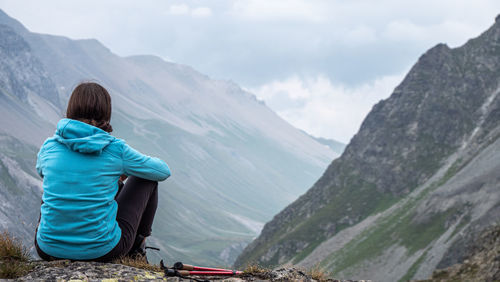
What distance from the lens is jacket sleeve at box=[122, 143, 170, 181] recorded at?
6.97m

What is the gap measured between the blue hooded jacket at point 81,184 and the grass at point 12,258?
518mm

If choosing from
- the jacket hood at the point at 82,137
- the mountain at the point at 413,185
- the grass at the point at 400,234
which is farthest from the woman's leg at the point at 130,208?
the grass at the point at 400,234

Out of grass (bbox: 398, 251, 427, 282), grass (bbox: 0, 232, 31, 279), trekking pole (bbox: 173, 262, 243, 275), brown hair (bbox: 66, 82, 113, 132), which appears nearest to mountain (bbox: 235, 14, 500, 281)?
grass (bbox: 398, 251, 427, 282)

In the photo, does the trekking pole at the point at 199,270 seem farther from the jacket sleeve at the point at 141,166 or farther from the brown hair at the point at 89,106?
the brown hair at the point at 89,106

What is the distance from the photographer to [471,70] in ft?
523

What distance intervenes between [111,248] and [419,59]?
620 feet

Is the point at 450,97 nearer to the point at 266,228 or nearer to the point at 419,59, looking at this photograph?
the point at 419,59

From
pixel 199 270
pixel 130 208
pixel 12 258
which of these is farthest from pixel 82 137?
pixel 199 270

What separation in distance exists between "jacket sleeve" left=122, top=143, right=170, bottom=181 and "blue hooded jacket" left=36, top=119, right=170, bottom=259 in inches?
0.6

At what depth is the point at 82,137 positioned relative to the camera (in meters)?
6.65

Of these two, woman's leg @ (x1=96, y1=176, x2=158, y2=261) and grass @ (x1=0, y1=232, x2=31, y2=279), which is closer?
grass @ (x1=0, y1=232, x2=31, y2=279)

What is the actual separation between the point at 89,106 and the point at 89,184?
122 centimetres

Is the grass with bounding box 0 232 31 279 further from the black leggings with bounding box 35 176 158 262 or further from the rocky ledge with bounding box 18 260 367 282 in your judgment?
the black leggings with bounding box 35 176 158 262

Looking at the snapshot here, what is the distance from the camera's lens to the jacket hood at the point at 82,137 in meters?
6.56
